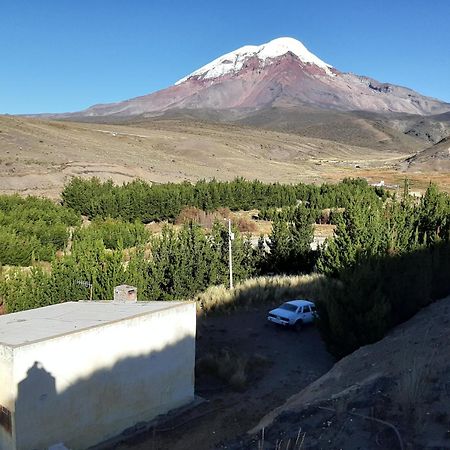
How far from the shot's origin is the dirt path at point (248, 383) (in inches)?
452

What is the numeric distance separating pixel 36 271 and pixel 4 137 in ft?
203

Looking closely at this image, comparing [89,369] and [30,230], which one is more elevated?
[30,230]

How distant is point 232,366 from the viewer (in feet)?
49.1

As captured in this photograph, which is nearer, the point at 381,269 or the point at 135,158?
the point at 381,269

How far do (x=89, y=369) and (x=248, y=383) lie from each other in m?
5.32

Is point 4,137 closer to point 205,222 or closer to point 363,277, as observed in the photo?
point 205,222

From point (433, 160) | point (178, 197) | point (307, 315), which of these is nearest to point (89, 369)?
point (307, 315)

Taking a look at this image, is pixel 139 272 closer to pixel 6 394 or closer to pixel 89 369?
pixel 89 369

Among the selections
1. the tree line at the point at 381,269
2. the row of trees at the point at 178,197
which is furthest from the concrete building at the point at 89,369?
the row of trees at the point at 178,197

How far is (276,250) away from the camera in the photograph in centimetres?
2811

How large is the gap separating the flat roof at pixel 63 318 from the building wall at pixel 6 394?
224mm

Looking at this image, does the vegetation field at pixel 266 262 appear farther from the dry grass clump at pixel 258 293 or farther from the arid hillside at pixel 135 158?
the arid hillside at pixel 135 158

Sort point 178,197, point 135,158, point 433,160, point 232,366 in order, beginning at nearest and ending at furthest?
point 232,366, point 178,197, point 135,158, point 433,160

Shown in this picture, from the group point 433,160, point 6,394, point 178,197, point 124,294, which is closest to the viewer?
point 6,394
